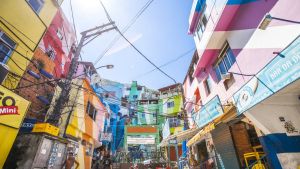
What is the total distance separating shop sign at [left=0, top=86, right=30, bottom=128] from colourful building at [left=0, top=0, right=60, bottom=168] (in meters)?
0.18

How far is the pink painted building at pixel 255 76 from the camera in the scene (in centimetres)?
526

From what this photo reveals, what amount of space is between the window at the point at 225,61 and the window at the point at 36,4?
11.8 m

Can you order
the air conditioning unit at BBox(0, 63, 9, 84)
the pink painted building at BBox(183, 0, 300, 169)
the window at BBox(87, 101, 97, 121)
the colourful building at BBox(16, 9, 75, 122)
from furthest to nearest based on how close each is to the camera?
the window at BBox(87, 101, 97, 121)
the colourful building at BBox(16, 9, 75, 122)
the air conditioning unit at BBox(0, 63, 9, 84)
the pink painted building at BBox(183, 0, 300, 169)

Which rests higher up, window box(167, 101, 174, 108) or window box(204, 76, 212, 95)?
window box(167, 101, 174, 108)

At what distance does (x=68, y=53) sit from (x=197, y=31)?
1364 centimetres

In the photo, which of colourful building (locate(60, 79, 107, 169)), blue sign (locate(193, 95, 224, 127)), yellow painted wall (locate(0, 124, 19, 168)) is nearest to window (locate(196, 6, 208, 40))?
blue sign (locate(193, 95, 224, 127))

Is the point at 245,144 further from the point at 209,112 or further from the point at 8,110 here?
the point at 8,110

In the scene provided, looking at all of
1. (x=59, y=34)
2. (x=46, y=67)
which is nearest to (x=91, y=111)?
(x=46, y=67)

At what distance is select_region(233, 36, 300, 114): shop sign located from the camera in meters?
4.50

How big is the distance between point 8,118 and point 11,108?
17.6 inches

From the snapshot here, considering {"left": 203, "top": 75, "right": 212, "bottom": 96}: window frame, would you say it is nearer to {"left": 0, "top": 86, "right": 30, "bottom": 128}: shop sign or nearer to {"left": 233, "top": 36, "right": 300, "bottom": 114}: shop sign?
{"left": 233, "top": 36, "right": 300, "bottom": 114}: shop sign

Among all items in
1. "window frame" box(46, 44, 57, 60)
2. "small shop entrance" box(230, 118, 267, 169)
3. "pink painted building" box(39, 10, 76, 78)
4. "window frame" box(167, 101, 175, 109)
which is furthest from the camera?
"window frame" box(167, 101, 175, 109)

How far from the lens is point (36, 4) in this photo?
1052cm

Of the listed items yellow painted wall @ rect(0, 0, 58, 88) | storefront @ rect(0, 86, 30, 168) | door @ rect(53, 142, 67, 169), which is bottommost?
door @ rect(53, 142, 67, 169)
